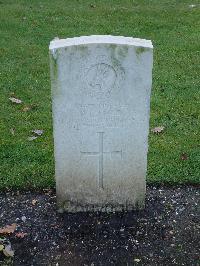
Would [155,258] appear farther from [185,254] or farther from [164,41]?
[164,41]

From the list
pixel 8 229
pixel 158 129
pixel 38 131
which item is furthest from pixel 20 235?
pixel 158 129

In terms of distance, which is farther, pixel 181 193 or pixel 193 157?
pixel 193 157

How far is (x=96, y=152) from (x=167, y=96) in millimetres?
2935

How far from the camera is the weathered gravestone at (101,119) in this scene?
13.9 feet

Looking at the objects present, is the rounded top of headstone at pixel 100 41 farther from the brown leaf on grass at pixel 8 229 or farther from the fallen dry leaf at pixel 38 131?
the fallen dry leaf at pixel 38 131

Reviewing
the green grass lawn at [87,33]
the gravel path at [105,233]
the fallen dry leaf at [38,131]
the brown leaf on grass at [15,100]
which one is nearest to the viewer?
the gravel path at [105,233]

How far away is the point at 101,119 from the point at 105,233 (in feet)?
3.32

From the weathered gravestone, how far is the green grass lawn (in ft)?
2.14

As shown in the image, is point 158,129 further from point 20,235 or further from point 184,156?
point 20,235

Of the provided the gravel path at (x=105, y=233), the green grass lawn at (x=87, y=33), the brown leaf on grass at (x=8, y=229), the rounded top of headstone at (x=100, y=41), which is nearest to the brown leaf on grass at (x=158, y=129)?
the green grass lawn at (x=87, y=33)

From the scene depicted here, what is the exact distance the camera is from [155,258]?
439 centimetres

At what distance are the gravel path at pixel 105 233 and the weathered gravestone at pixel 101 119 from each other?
0.17m

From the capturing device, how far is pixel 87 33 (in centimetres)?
982

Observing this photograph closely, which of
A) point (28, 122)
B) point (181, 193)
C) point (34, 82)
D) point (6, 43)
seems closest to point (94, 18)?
point (6, 43)
